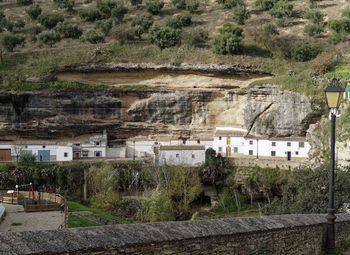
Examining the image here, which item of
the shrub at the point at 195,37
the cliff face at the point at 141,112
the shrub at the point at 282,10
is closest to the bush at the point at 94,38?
the shrub at the point at 195,37

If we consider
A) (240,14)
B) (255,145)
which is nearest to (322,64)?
(255,145)

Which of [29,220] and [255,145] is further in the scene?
[255,145]

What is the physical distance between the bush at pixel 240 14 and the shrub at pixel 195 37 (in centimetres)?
800

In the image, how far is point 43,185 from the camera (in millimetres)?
36000

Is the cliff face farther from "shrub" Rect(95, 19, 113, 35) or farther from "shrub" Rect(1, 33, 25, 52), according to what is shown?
"shrub" Rect(95, 19, 113, 35)

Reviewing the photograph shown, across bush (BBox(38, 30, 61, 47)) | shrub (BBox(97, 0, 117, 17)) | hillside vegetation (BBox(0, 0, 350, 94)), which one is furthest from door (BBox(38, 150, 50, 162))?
shrub (BBox(97, 0, 117, 17))

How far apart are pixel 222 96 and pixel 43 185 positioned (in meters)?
19.7

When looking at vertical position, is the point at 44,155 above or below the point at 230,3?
below

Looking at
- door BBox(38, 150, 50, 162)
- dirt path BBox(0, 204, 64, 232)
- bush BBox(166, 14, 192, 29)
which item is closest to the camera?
dirt path BBox(0, 204, 64, 232)

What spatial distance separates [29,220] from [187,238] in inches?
688

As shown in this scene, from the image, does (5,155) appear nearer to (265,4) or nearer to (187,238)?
(187,238)

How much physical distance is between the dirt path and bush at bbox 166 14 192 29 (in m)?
37.4

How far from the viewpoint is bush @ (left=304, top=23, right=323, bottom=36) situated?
5234cm

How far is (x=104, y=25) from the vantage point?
5912 cm
